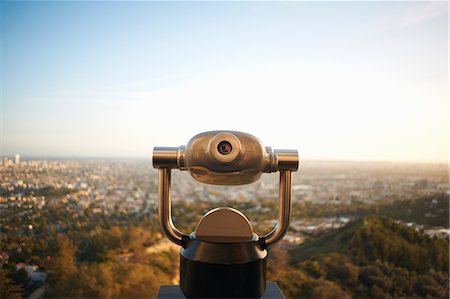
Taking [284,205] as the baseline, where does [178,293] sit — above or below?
below

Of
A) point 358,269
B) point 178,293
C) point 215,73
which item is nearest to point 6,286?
point 178,293

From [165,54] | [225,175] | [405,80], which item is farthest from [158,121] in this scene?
[405,80]

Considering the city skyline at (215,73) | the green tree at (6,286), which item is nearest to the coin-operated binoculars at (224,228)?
the city skyline at (215,73)

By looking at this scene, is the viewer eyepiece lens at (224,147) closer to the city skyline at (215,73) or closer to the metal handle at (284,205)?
the metal handle at (284,205)

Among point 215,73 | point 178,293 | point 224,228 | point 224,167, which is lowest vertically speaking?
point 178,293

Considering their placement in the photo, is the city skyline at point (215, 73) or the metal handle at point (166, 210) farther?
the city skyline at point (215, 73)

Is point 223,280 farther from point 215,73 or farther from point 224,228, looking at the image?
point 215,73
